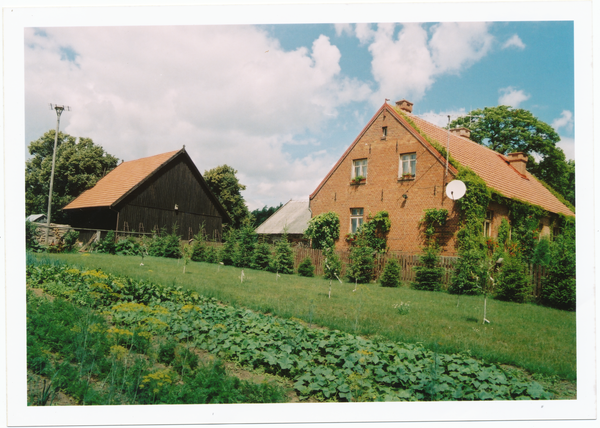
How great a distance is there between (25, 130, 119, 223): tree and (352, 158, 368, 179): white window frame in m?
9.07

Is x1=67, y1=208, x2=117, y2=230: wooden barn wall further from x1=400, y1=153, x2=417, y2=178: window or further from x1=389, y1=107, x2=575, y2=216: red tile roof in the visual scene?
x1=389, y1=107, x2=575, y2=216: red tile roof

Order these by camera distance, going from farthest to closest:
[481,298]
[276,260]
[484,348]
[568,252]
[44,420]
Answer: [276,260] < [481,298] < [568,252] < [484,348] < [44,420]

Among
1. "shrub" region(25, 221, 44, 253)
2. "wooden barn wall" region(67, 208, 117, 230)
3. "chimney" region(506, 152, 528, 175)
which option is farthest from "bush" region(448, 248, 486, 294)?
"wooden barn wall" region(67, 208, 117, 230)

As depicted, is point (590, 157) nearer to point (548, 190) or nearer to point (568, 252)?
point (568, 252)

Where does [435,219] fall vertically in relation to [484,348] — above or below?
above

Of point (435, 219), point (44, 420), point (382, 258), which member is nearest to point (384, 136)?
point (435, 219)

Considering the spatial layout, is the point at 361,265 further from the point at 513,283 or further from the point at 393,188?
the point at 513,283

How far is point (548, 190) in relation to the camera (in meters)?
16.2

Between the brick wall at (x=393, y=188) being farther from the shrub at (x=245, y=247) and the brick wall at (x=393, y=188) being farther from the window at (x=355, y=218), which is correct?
the shrub at (x=245, y=247)

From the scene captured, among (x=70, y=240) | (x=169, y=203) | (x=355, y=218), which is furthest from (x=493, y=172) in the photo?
(x=70, y=240)

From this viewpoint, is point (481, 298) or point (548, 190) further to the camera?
point (548, 190)

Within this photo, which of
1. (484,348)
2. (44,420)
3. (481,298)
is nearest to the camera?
(44,420)
